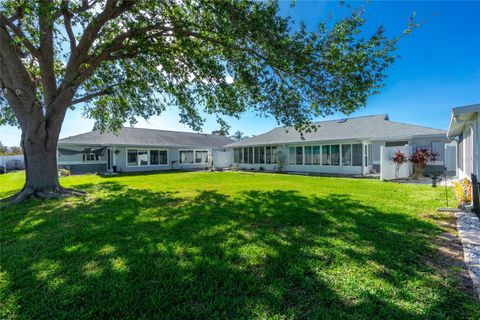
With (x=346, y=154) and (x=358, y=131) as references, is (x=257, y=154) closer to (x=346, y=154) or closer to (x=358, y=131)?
(x=346, y=154)

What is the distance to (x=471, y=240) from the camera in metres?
3.97

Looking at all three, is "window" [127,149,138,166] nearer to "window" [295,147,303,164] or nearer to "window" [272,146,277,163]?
"window" [272,146,277,163]

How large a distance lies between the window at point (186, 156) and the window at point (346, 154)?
52.8 feet

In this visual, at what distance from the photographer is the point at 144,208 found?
21.7ft

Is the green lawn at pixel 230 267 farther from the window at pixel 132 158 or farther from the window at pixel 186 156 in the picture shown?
the window at pixel 186 156

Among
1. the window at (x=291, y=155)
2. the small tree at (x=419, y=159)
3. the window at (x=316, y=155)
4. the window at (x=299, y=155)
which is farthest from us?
the window at (x=291, y=155)

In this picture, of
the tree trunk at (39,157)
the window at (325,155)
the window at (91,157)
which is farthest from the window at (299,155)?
the window at (91,157)

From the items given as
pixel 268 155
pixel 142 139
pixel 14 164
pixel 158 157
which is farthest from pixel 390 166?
pixel 14 164

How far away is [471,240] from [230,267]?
428cm

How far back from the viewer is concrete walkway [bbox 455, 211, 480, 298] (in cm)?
294

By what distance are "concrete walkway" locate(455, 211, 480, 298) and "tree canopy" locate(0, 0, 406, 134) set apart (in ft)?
14.5

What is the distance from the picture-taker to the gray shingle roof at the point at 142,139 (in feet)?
64.4

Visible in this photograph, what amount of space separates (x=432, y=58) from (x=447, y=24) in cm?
219

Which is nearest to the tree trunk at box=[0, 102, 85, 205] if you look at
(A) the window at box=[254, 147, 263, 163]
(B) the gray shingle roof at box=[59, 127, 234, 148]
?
(B) the gray shingle roof at box=[59, 127, 234, 148]
